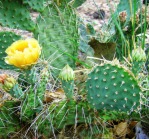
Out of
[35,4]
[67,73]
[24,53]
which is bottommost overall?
[67,73]

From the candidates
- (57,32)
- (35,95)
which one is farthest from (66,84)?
(57,32)

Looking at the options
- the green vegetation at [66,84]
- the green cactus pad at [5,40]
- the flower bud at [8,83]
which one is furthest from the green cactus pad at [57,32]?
the flower bud at [8,83]

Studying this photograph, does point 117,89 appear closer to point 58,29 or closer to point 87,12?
point 58,29

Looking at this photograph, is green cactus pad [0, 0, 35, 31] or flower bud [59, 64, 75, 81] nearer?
flower bud [59, 64, 75, 81]

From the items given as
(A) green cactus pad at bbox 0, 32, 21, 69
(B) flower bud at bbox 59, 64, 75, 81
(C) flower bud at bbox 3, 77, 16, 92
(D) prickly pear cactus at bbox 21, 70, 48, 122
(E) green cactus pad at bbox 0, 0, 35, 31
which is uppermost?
(E) green cactus pad at bbox 0, 0, 35, 31

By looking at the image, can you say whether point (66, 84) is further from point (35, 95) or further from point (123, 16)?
point (123, 16)

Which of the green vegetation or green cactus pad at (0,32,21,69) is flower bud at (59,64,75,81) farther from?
green cactus pad at (0,32,21,69)

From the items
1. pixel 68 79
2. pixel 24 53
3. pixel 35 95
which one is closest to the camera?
pixel 24 53

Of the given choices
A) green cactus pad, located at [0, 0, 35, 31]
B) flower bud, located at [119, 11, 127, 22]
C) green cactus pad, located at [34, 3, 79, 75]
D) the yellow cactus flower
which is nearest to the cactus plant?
the yellow cactus flower
